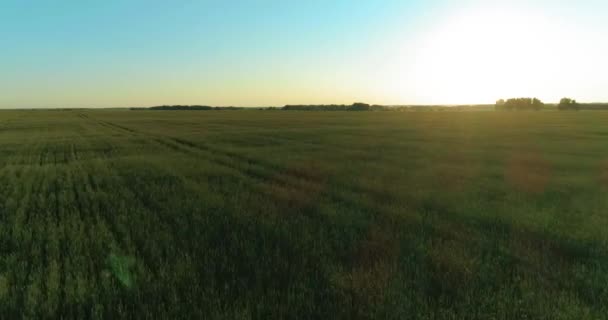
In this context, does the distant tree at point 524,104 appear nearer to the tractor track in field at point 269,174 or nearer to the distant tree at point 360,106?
the distant tree at point 360,106

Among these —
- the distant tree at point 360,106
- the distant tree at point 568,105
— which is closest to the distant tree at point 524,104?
the distant tree at point 568,105

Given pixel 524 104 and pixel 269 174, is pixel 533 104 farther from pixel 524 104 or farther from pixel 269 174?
pixel 269 174

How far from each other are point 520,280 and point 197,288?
4744mm

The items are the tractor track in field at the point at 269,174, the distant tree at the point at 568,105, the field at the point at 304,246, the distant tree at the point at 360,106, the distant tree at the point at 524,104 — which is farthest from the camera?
the distant tree at the point at 360,106

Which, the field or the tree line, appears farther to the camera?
the tree line

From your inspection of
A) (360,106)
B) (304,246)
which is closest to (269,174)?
(304,246)

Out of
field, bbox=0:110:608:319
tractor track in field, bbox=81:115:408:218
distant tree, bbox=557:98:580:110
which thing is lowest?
field, bbox=0:110:608:319

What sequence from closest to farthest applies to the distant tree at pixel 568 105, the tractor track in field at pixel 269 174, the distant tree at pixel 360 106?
the tractor track in field at pixel 269 174, the distant tree at pixel 568 105, the distant tree at pixel 360 106

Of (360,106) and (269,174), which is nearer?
(269,174)

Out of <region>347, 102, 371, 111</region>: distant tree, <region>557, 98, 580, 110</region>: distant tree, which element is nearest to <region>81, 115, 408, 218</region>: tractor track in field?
<region>347, 102, 371, 111</region>: distant tree

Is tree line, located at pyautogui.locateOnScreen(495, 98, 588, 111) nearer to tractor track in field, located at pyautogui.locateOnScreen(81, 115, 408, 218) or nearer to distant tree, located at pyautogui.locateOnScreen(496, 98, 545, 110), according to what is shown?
distant tree, located at pyautogui.locateOnScreen(496, 98, 545, 110)

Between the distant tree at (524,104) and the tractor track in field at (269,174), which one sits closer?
the tractor track in field at (269,174)

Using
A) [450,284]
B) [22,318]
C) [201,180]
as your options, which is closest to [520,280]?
[450,284]

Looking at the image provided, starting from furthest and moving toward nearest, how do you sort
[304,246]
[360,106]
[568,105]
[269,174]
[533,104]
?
1. [360,106]
2. [533,104]
3. [568,105]
4. [269,174]
5. [304,246]
